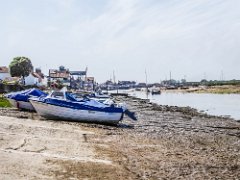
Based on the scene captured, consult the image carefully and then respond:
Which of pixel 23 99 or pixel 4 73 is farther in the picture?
pixel 4 73

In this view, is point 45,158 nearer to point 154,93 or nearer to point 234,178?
point 234,178

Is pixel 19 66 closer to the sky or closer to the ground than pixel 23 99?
closer to the sky

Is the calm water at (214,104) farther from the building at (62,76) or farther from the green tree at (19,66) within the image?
the green tree at (19,66)

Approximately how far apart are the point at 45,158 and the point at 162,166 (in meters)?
4.38

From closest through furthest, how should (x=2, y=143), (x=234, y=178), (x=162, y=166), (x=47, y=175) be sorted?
(x=47, y=175)
(x=234, y=178)
(x=162, y=166)
(x=2, y=143)

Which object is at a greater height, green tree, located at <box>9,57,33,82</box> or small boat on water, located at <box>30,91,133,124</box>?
green tree, located at <box>9,57,33,82</box>

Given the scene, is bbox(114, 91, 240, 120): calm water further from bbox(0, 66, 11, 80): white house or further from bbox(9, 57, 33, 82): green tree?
bbox(0, 66, 11, 80): white house

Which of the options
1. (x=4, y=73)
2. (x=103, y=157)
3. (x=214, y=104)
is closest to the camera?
(x=103, y=157)

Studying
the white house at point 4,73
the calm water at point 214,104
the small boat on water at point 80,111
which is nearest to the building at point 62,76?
the calm water at point 214,104

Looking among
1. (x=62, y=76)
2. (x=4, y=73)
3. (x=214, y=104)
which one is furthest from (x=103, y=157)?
(x=4, y=73)

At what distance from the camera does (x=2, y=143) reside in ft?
56.4

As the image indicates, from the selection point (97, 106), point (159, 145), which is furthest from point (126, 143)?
point (97, 106)

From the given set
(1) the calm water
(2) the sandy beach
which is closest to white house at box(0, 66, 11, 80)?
(1) the calm water

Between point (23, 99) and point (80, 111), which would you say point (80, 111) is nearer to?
point (80, 111)
